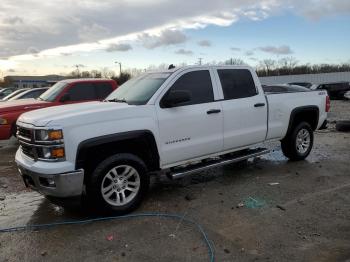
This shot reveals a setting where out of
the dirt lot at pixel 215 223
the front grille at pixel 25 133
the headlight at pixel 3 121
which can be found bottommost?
the dirt lot at pixel 215 223

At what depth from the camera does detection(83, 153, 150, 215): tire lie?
5129mm

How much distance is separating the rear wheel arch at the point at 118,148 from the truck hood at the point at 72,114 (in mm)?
306

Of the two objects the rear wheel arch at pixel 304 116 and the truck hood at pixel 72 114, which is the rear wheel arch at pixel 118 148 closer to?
the truck hood at pixel 72 114

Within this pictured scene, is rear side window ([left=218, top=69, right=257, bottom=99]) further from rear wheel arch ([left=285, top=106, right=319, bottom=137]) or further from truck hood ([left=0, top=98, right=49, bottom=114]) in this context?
truck hood ([left=0, top=98, right=49, bottom=114])

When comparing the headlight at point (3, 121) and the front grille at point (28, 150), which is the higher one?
the front grille at point (28, 150)

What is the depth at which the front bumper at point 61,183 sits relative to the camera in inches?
191

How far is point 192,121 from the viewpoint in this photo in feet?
19.8

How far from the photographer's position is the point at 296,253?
4141 mm

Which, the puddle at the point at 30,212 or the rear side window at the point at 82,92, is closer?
the puddle at the point at 30,212

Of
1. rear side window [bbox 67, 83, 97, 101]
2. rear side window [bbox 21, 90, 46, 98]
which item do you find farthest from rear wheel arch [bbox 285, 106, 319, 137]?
rear side window [bbox 21, 90, 46, 98]

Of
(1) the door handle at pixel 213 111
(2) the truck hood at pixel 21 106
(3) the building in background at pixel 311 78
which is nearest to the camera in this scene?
(1) the door handle at pixel 213 111

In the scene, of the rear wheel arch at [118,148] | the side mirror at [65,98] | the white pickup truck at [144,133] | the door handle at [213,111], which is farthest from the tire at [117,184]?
the side mirror at [65,98]

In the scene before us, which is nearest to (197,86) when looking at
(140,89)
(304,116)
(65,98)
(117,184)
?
(140,89)

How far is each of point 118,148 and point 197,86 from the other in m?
1.71
